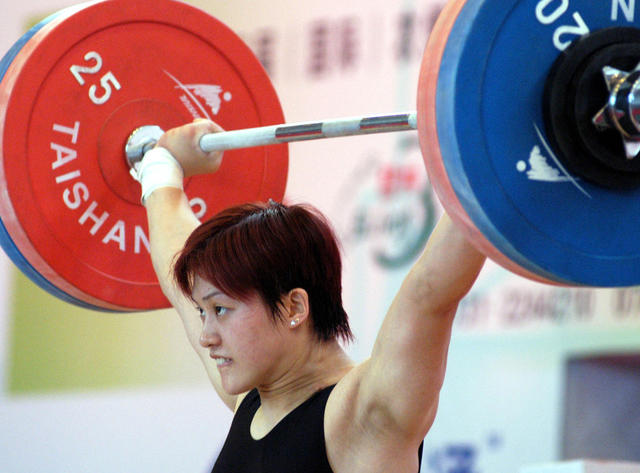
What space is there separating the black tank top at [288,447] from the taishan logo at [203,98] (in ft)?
2.49

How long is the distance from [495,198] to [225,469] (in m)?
0.66

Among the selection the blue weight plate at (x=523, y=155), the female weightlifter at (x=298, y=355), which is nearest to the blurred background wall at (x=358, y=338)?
the female weightlifter at (x=298, y=355)

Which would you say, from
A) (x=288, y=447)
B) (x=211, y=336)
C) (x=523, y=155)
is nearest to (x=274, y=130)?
(x=211, y=336)

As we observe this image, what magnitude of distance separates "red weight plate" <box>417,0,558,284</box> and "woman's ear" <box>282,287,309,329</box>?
372 millimetres

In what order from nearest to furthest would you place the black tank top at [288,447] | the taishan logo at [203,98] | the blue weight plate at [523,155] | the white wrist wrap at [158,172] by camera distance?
the blue weight plate at [523,155] < the black tank top at [288,447] < the white wrist wrap at [158,172] < the taishan logo at [203,98]

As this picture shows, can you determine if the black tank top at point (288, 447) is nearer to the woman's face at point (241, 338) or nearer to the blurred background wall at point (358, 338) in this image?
the woman's face at point (241, 338)

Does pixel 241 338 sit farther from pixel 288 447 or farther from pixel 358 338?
pixel 358 338

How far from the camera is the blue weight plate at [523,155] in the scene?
1219 millimetres

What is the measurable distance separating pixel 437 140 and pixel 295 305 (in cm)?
44

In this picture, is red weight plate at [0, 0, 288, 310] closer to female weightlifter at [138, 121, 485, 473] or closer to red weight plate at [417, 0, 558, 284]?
female weightlifter at [138, 121, 485, 473]

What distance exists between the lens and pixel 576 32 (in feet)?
4.14

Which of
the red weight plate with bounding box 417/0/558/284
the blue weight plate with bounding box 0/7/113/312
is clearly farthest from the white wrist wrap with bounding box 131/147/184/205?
the red weight plate with bounding box 417/0/558/284

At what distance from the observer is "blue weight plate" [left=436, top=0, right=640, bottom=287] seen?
1.22m

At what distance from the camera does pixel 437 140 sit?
1258 mm
